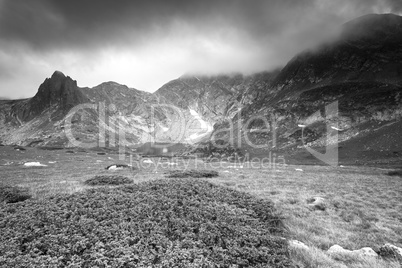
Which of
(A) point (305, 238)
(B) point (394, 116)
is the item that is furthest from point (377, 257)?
(B) point (394, 116)

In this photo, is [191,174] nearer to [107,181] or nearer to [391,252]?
[107,181]

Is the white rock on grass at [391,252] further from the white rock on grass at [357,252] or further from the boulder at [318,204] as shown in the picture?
the boulder at [318,204]

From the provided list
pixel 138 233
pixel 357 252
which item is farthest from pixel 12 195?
pixel 357 252

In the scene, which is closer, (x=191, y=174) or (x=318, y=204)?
(x=318, y=204)

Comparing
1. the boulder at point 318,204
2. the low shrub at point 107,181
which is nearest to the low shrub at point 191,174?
the low shrub at point 107,181

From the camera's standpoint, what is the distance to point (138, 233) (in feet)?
23.6

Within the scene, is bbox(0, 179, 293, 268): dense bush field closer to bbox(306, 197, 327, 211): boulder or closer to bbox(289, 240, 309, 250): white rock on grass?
bbox(289, 240, 309, 250): white rock on grass

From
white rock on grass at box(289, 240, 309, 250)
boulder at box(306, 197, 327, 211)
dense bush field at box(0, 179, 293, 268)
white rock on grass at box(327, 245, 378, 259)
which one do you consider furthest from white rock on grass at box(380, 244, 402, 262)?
boulder at box(306, 197, 327, 211)

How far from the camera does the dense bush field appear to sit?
5.86 metres

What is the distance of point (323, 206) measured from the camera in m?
14.2

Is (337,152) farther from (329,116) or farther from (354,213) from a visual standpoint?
(354,213)

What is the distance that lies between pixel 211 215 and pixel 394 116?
157m

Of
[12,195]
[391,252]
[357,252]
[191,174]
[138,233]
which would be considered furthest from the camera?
[191,174]

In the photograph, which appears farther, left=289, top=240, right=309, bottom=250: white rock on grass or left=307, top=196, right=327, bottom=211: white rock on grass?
left=307, top=196, right=327, bottom=211: white rock on grass
